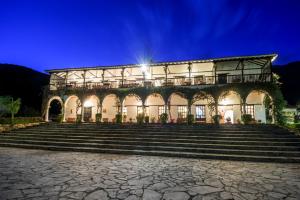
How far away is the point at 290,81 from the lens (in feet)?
165

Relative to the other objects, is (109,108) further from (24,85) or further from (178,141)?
(24,85)

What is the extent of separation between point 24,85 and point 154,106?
33.5 m

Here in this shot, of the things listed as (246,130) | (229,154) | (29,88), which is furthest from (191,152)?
(29,88)

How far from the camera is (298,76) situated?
2020 inches

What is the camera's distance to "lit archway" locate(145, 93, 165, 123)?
22.0 m

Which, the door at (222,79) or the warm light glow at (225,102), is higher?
the door at (222,79)

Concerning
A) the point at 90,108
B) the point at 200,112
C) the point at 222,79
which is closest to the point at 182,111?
the point at 200,112

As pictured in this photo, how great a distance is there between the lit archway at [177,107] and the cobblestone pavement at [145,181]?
13626 mm

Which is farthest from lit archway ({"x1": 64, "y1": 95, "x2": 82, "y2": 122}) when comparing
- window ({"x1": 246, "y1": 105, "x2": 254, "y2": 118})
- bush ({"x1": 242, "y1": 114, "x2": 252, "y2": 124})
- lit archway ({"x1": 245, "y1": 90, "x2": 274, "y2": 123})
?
lit archway ({"x1": 245, "y1": 90, "x2": 274, "y2": 123})

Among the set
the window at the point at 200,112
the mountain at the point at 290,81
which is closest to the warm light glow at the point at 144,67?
the window at the point at 200,112

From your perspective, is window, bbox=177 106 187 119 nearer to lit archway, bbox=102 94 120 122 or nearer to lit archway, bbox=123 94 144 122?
lit archway, bbox=123 94 144 122

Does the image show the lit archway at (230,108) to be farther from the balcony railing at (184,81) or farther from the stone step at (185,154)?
the stone step at (185,154)

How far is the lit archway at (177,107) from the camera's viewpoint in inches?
840

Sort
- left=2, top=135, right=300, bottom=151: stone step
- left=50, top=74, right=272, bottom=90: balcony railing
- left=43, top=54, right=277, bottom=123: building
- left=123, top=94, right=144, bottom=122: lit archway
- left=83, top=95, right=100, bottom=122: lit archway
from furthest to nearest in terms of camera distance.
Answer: left=83, top=95, right=100, bottom=122: lit archway, left=123, top=94, right=144, bottom=122: lit archway, left=50, top=74, right=272, bottom=90: balcony railing, left=43, top=54, right=277, bottom=123: building, left=2, top=135, right=300, bottom=151: stone step
